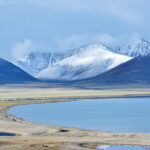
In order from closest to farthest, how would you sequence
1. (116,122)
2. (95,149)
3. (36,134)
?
1. (95,149)
2. (36,134)
3. (116,122)

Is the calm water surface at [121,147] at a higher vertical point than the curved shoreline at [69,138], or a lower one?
lower

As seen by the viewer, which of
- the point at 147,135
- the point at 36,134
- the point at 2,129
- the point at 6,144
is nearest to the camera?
the point at 6,144

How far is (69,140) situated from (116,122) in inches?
1023

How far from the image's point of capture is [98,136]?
5944 cm

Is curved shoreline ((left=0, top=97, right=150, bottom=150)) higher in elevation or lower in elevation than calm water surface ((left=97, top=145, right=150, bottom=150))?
higher

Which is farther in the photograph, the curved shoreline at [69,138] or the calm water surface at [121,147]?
the curved shoreline at [69,138]

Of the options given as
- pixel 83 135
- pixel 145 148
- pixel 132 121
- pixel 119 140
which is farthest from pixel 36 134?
pixel 132 121

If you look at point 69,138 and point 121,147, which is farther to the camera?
point 69,138

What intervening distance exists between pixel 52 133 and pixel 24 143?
9189mm

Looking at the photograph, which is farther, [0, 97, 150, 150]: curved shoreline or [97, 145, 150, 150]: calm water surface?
[0, 97, 150, 150]: curved shoreline

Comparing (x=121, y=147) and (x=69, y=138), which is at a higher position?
(x=69, y=138)

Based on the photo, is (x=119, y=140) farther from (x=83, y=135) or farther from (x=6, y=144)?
(x=6, y=144)

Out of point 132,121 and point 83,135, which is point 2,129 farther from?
point 132,121

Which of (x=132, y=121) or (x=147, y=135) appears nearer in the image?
(x=147, y=135)
